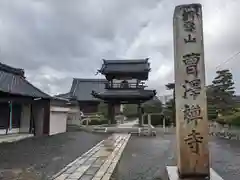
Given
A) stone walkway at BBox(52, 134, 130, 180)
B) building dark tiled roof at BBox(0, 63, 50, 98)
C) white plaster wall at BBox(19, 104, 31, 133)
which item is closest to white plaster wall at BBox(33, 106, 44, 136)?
white plaster wall at BBox(19, 104, 31, 133)

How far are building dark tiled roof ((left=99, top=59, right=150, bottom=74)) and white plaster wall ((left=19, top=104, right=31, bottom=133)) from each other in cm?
1287

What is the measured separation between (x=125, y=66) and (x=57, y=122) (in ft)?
40.3

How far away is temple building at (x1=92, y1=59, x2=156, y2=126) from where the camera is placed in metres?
27.7

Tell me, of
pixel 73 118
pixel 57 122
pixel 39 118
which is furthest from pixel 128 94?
pixel 39 118

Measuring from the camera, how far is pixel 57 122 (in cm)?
2156

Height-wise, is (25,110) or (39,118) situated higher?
(25,110)

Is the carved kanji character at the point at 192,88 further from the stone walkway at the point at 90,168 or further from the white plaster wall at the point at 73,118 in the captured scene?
the white plaster wall at the point at 73,118

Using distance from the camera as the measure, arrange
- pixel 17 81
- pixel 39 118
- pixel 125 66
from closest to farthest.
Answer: pixel 17 81
pixel 39 118
pixel 125 66

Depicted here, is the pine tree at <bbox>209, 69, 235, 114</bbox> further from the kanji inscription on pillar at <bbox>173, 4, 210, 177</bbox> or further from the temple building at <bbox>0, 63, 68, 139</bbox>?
the kanji inscription on pillar at <bbox>173, 4, 210, 177</bbox>

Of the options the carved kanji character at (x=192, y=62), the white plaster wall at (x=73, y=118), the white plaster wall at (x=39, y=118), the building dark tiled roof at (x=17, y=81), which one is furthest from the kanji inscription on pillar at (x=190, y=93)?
the white plaster wall at (x=73, y=118)

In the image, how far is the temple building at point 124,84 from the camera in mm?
27703

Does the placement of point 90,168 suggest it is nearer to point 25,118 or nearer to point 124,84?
point 25,118

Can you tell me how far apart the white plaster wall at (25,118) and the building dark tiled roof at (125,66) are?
12.9m

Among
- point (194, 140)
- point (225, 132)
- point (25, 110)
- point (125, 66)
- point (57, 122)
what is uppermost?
point (125, 66)
